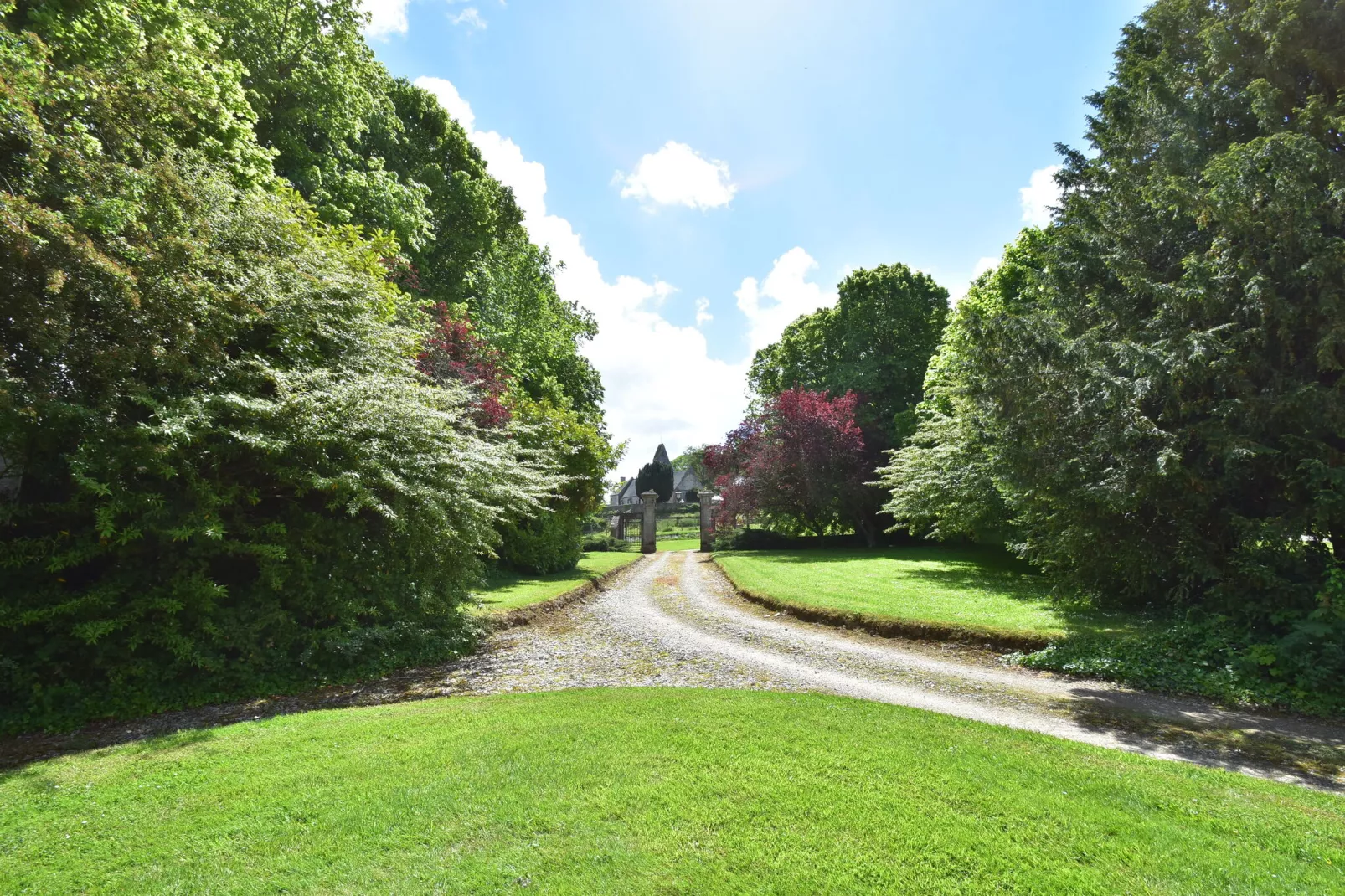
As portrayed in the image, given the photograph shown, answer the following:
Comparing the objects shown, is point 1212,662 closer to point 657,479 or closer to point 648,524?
point 648,524

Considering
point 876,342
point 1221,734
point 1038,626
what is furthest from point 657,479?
point 1221,734

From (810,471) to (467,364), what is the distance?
16.4m

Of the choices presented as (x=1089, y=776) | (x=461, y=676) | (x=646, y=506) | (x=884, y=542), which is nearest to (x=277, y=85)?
(x=461, y=676)

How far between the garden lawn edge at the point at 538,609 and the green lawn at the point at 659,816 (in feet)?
21.1

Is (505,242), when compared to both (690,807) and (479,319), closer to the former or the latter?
(479,319)

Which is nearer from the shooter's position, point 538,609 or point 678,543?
point 538,609

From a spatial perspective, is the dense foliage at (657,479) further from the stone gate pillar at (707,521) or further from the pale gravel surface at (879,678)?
the pale gravel surface at (879,678)

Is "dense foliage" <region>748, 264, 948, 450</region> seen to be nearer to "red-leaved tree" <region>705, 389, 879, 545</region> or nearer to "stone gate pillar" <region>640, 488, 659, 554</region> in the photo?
"red-leaved tree" <region>705, 389, 879, 545</region>

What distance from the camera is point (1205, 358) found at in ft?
27.8

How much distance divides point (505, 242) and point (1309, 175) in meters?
27.1

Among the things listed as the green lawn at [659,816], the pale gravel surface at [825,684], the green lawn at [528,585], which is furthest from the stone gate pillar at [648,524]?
the green lawn at [659,816]

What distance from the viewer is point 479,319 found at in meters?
23.0

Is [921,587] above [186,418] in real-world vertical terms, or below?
below

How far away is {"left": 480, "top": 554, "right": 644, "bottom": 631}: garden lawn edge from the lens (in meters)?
11.9
